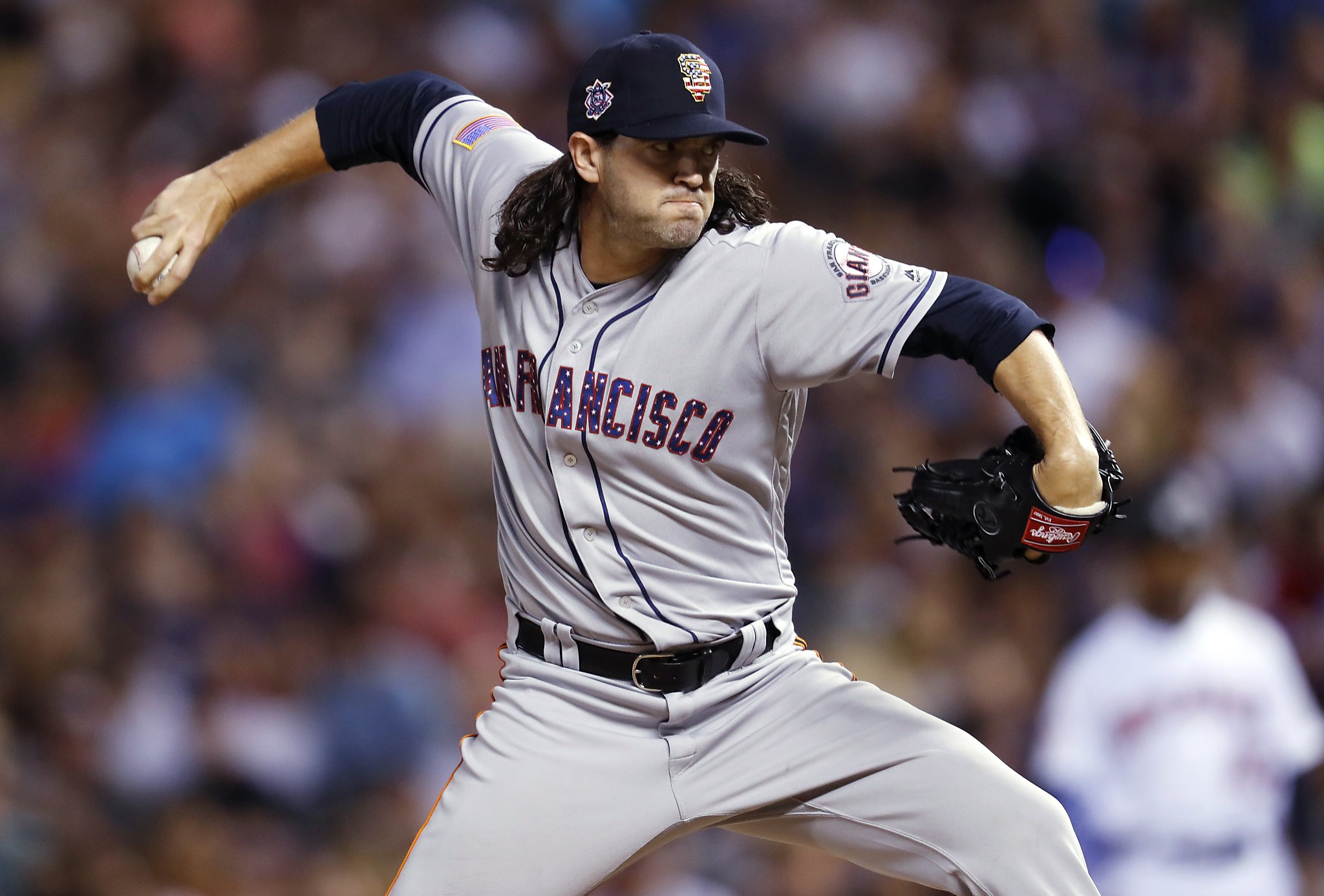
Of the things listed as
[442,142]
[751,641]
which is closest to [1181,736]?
[751,641]

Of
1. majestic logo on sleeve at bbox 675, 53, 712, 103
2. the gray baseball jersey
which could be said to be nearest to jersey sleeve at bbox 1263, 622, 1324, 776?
the gray baseball jersey

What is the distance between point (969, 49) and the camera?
24.9ft

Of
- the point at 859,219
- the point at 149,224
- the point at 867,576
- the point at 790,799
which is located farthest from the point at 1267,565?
the point at 149,224

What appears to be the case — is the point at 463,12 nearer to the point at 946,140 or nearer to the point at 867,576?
the point at 946,140

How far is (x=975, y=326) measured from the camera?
252 cm

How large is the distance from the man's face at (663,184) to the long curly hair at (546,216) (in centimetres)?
16

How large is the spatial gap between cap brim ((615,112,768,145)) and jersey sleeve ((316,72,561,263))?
421mm

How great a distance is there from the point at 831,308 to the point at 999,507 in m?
0.43

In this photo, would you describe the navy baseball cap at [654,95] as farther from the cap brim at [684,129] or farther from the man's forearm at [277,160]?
the man's forearm at [277,160]

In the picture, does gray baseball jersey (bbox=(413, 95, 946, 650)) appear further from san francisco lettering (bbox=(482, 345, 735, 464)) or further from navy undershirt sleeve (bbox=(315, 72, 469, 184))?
navy undershirt sleeve (bbox=(315, 72, 469, 184))

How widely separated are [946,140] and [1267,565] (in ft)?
7.92

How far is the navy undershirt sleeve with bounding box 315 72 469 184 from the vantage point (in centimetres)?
313

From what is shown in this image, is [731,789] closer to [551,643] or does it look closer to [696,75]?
[551,643]

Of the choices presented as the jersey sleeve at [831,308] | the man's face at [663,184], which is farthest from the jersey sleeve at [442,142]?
the jersey sleeve at [831,308]
